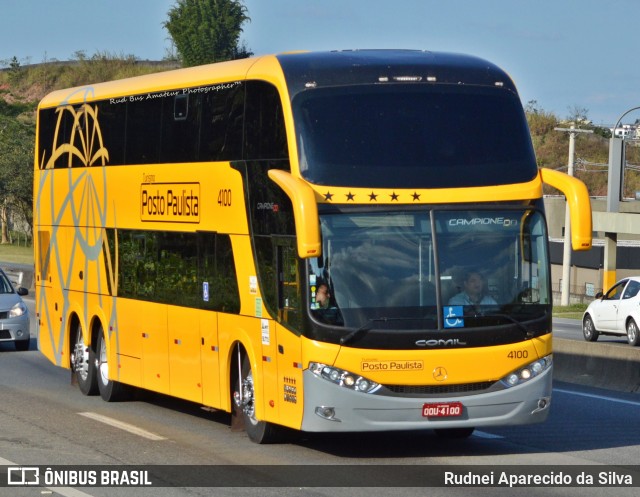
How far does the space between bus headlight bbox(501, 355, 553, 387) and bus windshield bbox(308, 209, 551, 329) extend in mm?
455

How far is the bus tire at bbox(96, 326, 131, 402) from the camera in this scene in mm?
18062

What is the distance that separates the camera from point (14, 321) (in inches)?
1021

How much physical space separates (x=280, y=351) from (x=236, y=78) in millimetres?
3154

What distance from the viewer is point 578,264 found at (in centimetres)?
8369

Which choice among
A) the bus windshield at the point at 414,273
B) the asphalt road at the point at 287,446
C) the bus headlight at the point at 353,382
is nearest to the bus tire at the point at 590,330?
the asphalt road at the point at 287,446

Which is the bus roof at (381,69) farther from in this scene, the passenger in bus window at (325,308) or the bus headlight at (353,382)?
the bus headlight at (353,382)

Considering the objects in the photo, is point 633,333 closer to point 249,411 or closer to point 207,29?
point 249,411

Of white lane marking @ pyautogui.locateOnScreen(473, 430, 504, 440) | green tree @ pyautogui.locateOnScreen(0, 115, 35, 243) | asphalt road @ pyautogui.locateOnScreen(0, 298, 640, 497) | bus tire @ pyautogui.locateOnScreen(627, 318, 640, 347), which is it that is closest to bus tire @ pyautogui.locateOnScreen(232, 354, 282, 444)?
asphalt road @ pyautogui.locateOnScreen(0, 298, 640, 497)

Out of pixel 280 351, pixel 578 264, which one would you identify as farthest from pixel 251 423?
pixel 578 264

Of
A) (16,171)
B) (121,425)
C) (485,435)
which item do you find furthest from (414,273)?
(16,171)

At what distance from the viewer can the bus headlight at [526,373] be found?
1263 cm

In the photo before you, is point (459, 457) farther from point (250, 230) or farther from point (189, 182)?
point (189, 182)

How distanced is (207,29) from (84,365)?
11951 centimetres

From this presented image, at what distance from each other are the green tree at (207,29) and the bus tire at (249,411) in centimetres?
12218
